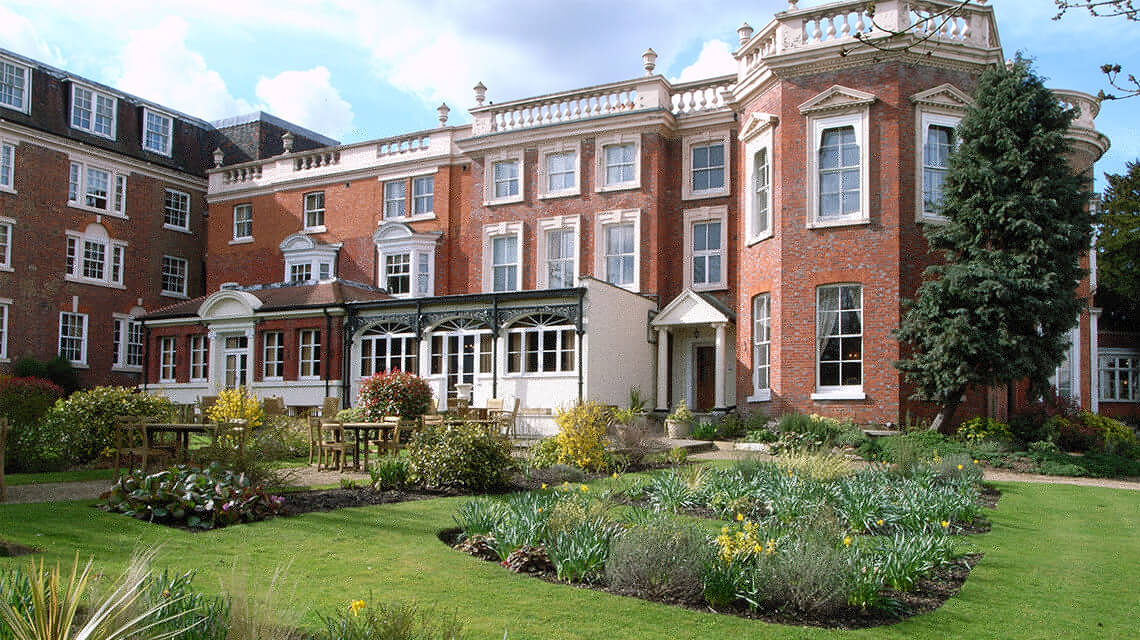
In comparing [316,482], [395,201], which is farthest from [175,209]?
[316,482]

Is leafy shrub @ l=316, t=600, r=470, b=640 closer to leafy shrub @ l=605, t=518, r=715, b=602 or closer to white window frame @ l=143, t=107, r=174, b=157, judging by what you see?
leafy shrub @ l=605, t=518, r=715, b=602

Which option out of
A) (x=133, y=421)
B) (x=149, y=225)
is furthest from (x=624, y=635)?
(x=149, y=225)

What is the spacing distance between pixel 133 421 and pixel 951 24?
A: 18580 mm

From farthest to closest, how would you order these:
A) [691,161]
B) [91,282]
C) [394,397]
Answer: [91,282] → [691,161] → [394,397]

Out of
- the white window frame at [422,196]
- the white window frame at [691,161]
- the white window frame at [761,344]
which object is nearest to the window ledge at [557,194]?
the white window frame at [691,161]

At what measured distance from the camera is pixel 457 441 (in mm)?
11594

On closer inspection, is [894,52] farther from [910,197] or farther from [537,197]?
[537,197]

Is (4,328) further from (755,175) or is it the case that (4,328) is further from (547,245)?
(755,175)

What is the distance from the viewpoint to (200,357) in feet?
93.9

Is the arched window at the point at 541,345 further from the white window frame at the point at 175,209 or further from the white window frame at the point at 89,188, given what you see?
the white window frame at the point at 175,209

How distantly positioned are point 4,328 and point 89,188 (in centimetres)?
603

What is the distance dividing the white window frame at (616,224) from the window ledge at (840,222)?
6755mm

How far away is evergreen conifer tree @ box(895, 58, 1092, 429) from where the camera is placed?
54.7 ft

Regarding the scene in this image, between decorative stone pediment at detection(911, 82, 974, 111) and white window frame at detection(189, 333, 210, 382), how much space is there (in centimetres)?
2246
